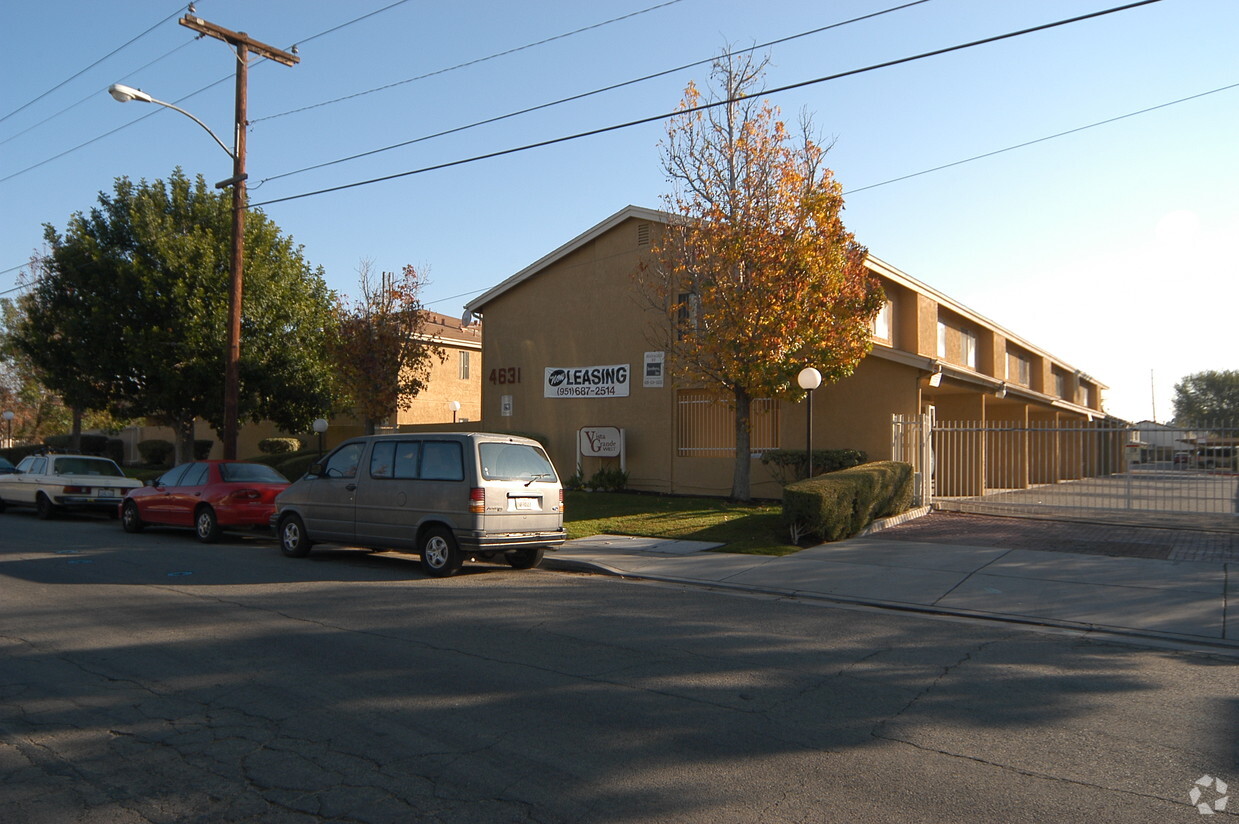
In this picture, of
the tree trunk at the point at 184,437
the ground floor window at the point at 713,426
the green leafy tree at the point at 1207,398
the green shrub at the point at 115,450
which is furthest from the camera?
the green leafy tree at the point at 1207,398

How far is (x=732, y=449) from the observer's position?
21.0 m

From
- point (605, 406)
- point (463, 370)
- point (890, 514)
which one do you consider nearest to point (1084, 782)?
point (890, 514)

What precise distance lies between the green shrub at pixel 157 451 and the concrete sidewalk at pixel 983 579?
30.2m

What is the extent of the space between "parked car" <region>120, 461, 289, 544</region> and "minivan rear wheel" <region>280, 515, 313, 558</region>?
1.43 m

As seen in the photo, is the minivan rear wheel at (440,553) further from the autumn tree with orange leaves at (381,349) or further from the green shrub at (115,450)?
the green shrub at (115,450)

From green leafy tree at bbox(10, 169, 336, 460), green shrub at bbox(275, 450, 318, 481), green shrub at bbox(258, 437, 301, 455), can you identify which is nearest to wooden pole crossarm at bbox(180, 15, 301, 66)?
green leafy tree at bbox(10, 169, 336, 460)

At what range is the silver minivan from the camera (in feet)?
38.2

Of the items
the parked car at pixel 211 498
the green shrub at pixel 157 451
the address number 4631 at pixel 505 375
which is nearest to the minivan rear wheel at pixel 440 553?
the parked car at pixel 211 498

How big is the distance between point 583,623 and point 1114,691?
448cm

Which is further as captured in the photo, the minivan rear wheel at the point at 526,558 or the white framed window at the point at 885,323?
the white framed window at the point at 885,323

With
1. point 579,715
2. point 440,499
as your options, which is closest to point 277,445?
point 440,499

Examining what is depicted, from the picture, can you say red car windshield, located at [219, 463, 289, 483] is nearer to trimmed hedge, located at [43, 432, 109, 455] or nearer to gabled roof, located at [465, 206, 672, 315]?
gabled roof, located at [465, 206, 672, 315]

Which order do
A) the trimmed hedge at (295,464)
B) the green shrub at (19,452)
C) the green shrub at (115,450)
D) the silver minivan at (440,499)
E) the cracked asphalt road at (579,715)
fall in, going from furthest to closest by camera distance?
the green shrub at (115,450), the green shrub at (19,452), the trimmed hedge at (295,464), the silver minivan at (440,499), the cracked asphalt road at (579,715)

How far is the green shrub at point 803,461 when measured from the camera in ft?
59.3
